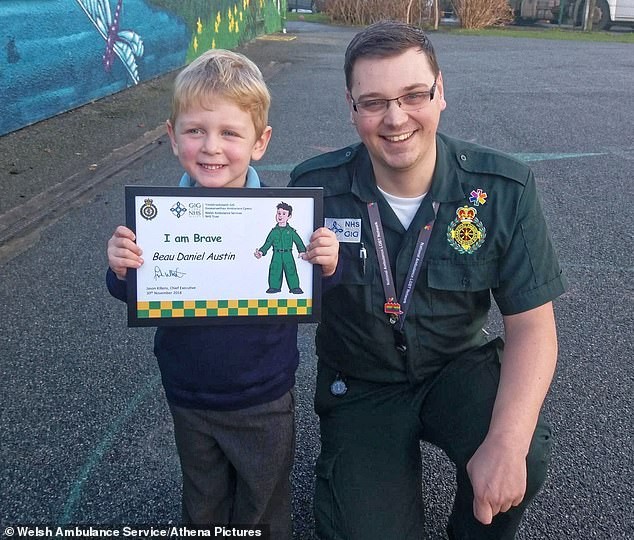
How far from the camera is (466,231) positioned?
2314 millimetres

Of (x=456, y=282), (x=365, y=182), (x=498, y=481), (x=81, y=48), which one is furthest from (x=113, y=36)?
(x=498, y=481)

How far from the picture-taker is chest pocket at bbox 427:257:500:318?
2.33 m

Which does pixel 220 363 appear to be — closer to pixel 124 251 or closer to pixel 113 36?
pixel 124 251

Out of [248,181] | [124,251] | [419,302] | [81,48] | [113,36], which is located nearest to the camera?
[124,251]

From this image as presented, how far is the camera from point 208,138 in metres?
2.00

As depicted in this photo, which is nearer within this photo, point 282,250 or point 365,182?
point 282,250

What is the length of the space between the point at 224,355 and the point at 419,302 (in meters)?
0.72

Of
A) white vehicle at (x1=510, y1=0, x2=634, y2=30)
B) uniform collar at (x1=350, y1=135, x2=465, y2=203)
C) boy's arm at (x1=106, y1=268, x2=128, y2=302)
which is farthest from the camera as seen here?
white vehicle at (x1=510, y1=0, x2=634, y2=30)

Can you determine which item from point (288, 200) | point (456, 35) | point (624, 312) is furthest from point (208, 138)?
point (456, 35)

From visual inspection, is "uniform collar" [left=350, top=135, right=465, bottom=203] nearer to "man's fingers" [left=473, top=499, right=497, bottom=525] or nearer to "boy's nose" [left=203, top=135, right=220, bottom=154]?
"boy's nose" [left=203, top=135, right=220, bottom=154]

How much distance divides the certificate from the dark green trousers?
0.58m

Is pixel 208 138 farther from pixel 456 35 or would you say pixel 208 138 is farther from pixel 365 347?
pixel 456 35

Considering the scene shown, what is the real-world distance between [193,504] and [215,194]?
97cm

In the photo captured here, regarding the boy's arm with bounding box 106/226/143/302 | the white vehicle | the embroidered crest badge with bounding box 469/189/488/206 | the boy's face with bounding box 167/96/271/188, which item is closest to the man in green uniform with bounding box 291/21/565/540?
the embroidered crest badge with bounding box 469/189/488/206
